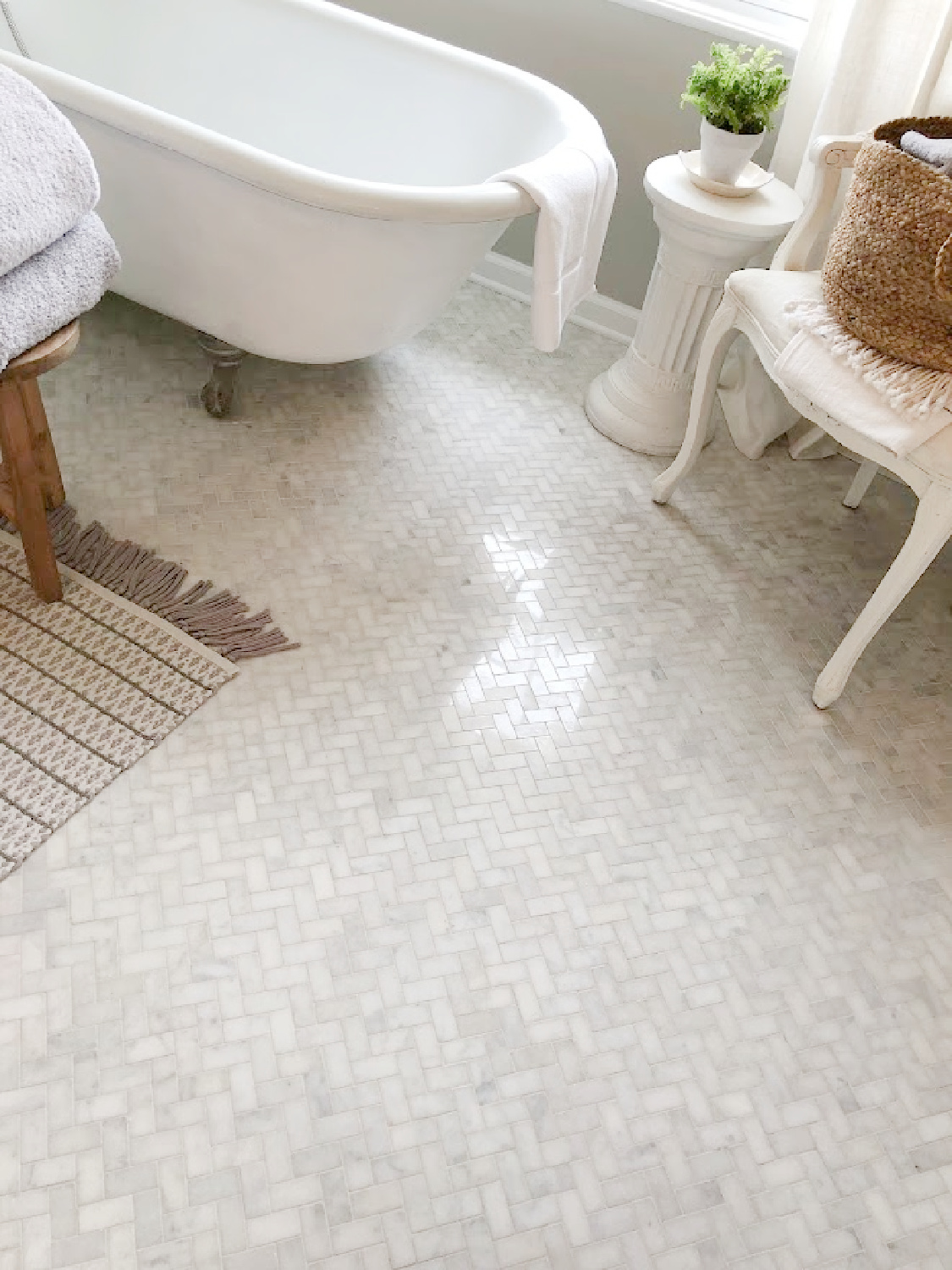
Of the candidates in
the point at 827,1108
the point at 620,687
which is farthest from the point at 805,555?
the point at 827,1108

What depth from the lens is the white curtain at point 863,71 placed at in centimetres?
183

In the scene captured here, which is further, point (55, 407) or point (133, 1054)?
point (55, 407)

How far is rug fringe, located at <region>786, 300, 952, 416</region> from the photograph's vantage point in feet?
4.88

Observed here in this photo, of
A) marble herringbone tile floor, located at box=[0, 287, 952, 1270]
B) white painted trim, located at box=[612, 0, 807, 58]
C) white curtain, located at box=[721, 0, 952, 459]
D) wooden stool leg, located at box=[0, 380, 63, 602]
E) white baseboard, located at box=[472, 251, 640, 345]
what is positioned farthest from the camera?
white baseboard, located at box=[472, 251, 640, 345]

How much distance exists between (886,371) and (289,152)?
1.41 meters

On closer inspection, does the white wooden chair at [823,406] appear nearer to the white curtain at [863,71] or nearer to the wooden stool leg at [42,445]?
the white curtain at [863,71]

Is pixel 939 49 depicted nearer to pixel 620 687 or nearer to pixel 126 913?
pixel 620 687

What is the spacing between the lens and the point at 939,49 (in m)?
1.81

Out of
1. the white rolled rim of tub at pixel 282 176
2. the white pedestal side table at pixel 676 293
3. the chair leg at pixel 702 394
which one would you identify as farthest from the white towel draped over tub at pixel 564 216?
the chair leg at pixel 702 394

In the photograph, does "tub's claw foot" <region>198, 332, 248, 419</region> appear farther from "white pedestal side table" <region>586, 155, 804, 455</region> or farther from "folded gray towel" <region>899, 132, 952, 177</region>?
"folded gray towel" <region>899, 132, 952, 177</region>

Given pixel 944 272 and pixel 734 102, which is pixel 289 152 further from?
pixel 944 272

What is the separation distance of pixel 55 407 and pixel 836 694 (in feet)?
4.79

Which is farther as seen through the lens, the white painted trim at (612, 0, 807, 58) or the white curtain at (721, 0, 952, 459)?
the white painted trim at (612, 0, 807, 58)

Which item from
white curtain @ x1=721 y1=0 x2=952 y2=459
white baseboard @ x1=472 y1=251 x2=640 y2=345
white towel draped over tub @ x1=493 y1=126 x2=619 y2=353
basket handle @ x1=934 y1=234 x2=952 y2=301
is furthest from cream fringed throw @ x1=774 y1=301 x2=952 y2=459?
white baseboard @ x1=472 y1=251 x2=640 y2=345
